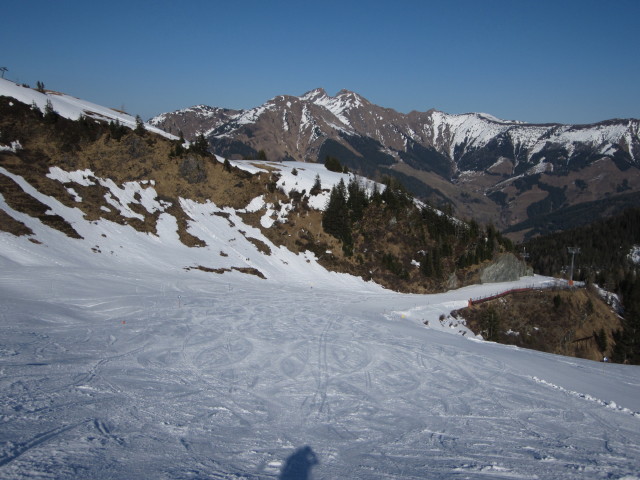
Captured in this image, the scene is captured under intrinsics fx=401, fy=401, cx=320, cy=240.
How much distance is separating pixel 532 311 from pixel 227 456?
5416 centimetres

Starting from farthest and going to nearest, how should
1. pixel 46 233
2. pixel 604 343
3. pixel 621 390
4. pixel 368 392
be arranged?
pixel 604 343, pixel 46 233, pixel 621 390, pixel 368 392

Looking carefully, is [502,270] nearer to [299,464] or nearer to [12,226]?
[12,226]

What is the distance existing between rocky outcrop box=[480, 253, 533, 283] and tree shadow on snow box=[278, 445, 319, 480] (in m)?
60.6

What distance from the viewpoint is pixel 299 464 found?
762 cm

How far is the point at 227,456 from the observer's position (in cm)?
763

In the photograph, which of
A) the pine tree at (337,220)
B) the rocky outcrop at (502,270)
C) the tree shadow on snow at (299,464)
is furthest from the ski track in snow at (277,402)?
the rocky outcrop at (502,270)

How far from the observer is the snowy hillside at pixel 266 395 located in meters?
7.61

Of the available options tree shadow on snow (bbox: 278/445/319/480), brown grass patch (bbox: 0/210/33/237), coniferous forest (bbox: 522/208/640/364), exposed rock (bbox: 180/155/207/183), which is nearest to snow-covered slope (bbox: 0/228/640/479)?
tree shadow on snow (bbox: 278/445/319/480)

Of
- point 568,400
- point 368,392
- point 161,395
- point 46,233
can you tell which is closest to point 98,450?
point 161,395

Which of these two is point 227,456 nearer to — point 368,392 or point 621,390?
point 368,392

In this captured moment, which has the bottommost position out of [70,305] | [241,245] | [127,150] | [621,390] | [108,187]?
[70,305]

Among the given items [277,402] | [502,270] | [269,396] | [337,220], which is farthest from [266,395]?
[502,270]

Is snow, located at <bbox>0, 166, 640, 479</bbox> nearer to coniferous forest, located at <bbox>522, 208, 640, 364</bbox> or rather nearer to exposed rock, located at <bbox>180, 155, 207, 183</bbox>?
exposed rock, located at <bbox>180, 155, 207, 183</bbox>

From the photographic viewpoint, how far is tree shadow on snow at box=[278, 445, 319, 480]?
281 inches
